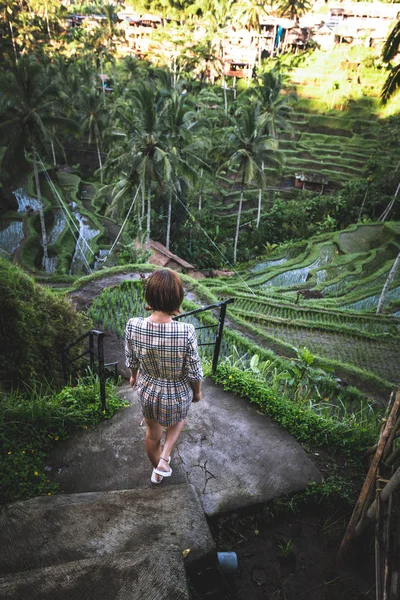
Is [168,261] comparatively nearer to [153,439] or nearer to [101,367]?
[101,367]

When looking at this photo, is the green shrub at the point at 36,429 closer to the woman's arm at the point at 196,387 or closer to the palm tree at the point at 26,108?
the woman's arm at the point at 196,387

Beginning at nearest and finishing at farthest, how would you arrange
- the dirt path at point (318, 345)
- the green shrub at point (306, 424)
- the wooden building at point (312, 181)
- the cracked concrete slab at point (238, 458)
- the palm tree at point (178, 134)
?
1. the cracked concrete slab at point (238, 458)
2. the green shrub at point (306, 424)
3. the dirt path at point (318, 345)
4. the palm tree at point (178, 134)
5. the wooden building at point (312, 181)

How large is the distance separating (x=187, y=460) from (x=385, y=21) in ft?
173

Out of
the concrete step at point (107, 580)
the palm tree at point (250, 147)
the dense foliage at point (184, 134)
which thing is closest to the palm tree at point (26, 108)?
the dense foliage at point (184, 134)

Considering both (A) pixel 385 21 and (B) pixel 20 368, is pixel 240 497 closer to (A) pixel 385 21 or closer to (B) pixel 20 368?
(B) pixel 20 368

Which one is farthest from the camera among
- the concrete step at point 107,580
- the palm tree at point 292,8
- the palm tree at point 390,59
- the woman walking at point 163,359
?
the palm tree at point 292,8

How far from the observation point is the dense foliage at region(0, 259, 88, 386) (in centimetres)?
480

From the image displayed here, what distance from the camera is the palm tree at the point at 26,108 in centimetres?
1596

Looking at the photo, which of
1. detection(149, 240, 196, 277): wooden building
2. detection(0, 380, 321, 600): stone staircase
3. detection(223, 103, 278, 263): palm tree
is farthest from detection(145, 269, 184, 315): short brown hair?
detection(223, 103, 278, 263): palm tree

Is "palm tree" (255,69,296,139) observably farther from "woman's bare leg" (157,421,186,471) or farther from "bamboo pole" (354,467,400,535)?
"bamboo pole" (354,467,400,535)

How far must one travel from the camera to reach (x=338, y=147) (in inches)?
1242

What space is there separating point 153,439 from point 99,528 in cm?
69

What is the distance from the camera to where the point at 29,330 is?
16.9ft

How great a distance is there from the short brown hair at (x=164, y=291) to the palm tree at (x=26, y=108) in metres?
17.7
